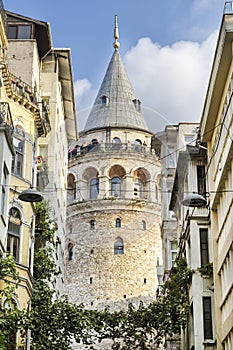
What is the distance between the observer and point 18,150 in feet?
108

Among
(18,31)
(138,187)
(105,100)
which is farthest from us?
(105,100)

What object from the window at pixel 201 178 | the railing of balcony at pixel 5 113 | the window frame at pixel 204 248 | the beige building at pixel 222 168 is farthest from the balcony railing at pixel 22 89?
the window frame at pixel 204 248

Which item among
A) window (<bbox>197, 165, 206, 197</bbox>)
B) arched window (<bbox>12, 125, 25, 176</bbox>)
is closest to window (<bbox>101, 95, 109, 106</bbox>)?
window (<bbox>197, 165, 206, 197</bbox>)

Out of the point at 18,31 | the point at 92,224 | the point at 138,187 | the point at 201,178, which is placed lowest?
the point at 201,178

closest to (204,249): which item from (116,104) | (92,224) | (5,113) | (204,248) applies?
(204,248)

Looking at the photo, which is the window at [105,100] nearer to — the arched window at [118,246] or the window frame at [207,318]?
the arched window at [118,246]

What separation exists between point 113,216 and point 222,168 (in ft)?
180

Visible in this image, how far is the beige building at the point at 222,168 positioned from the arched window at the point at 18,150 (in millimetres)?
6870

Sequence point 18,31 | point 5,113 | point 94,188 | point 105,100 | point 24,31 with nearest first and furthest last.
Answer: point 5,113 → point 18,31 → point 24,31 → point 94,188 → point 105,100

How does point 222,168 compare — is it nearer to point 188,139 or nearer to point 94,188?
point 188,139

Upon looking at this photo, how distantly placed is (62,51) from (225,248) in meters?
20.5

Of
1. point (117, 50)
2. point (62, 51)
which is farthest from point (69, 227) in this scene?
point (62, 51)

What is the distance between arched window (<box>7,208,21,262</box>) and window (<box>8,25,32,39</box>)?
1135 centimetres

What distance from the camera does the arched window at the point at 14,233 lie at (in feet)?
104
